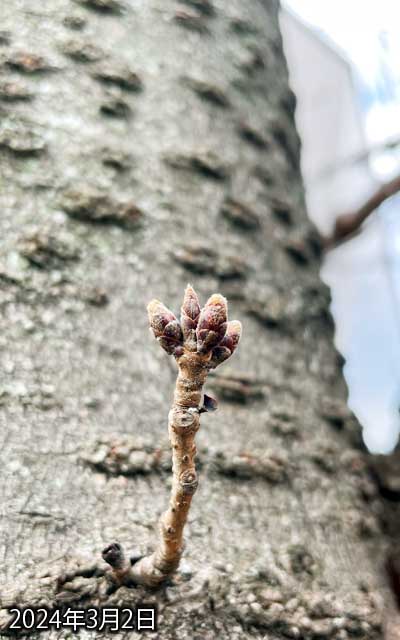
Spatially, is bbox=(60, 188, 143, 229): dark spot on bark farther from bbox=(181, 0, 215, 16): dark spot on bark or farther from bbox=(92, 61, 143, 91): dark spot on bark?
bbox=(181, 0, 215, 16): dark spot on bark

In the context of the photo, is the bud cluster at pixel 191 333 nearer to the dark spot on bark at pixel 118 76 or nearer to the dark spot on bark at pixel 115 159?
the dark spot on bark at pixel 115 159

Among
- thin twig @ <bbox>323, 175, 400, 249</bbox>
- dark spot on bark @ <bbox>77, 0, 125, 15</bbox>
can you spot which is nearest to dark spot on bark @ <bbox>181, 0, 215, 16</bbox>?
dark spot on bark @ <bbox>77, 0, 125, 15</bbox>

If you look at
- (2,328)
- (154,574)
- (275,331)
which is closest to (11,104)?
(2,328)

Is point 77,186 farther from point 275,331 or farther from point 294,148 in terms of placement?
point 294,148

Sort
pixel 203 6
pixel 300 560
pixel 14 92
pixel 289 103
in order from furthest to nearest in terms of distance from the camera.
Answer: pixel 289 103, pixel 203 6, pixel 14 92, pixel 300 560

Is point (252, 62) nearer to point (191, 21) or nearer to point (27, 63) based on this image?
point (191, 21)
